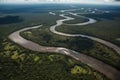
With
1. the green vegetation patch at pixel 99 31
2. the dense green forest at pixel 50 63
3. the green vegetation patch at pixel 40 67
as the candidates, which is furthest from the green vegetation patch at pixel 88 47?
the green vegetation patch at pixel 99 31

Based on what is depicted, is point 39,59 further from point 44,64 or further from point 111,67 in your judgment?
point 111,67

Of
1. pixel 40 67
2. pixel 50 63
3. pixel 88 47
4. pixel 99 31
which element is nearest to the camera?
pixel 40 67

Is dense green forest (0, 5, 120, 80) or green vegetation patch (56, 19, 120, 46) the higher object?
dense green forest (0, 5, 120, 80)

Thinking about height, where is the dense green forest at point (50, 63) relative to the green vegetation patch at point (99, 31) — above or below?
above

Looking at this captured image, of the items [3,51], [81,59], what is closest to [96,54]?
[81,59]

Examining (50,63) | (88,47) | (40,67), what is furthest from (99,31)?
(40,67)

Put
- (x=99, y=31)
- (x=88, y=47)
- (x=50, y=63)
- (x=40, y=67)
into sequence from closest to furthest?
1. (x=40, y=67)
2. (x=50, y=63)
3. (x=88, y=47)
4. (x=99, y=31)

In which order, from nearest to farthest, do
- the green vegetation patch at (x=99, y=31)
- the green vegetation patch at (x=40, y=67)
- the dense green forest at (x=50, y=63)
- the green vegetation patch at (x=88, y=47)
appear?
the green vegetation patch at (x=40, y=67) < the dense green forest at (x=50, y=63) < the green vegetation patch at (x=88, y=47) < the green vegetation patch at (x=99, y=31)

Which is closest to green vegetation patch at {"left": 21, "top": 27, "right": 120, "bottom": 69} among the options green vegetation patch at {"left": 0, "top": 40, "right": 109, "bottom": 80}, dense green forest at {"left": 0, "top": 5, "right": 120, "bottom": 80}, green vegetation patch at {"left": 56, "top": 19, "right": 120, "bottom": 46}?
dense green forest at {"left": 0, "top": 5, "right": 120, "bottom": 80}

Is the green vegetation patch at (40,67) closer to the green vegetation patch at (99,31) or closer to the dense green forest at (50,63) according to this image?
the dense green forest at (50,63)

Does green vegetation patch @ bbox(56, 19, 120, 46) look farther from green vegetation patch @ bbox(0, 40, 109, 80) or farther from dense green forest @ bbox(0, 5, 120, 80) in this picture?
green vegetation patch @ bbox(0, 40, 109, 80)

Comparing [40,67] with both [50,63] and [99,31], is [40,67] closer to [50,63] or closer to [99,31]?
[50,63]
